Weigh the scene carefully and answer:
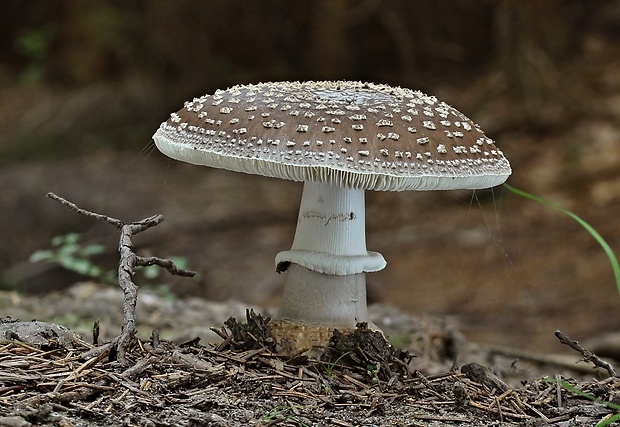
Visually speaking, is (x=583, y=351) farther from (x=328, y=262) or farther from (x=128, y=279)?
(x=128, y=279)

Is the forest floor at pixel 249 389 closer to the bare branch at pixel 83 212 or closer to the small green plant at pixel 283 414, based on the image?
the small green plant at pixel 283 414

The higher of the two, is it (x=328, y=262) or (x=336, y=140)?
(x=336, y=140)

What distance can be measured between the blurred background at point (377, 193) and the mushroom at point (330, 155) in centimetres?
422

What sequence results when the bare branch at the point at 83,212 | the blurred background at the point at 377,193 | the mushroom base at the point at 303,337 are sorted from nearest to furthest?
the bare branch at the point at 83,212 < the mushroom base at the point at 303,337 < the blurred background at the point at 377,193

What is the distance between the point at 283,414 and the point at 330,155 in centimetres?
115

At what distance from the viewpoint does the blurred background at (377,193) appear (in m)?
8.77

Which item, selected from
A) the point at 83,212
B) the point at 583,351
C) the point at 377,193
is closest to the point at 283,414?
the point at 83,212

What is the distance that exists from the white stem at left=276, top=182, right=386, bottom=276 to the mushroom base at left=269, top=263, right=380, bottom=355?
0.11 meters

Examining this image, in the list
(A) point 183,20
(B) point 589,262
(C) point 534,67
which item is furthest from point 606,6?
(A) point 183,20

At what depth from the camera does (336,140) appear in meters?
3.34

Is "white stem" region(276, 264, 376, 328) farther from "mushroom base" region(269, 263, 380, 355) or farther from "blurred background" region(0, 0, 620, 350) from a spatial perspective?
"blurred background" region(0, 0, 620, 350)

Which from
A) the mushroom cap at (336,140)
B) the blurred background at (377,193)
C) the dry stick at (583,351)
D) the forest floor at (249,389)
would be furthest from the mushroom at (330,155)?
the blurred background at (377,193)

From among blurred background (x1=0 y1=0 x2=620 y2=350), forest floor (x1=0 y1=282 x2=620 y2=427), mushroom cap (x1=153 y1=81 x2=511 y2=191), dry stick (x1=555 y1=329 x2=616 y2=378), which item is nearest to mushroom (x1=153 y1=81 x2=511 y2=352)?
mushroom cap (x1=153 y1=81 x2=511 y2=191)

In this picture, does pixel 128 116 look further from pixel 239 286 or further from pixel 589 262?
pixel 589 262
